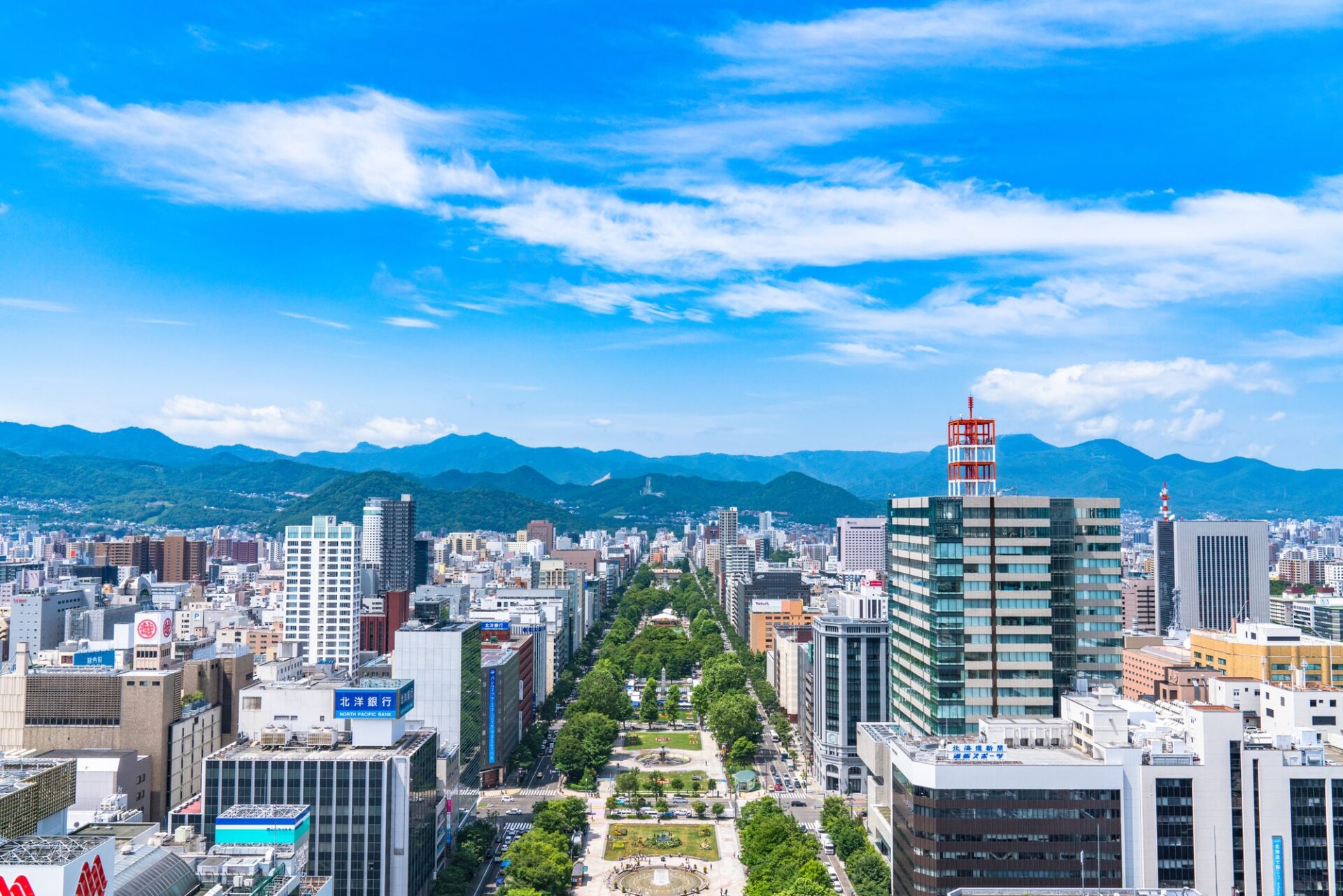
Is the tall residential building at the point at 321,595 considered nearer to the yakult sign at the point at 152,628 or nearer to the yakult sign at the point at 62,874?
the yakult sign at the point at 152,628

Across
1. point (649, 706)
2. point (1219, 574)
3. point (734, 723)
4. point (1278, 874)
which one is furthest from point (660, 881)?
point (1219, 574)

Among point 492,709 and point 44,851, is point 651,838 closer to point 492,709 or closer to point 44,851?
point 492,709

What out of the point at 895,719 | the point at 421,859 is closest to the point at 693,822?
the point at 895,719

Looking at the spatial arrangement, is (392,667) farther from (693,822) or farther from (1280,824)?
(1280,824)

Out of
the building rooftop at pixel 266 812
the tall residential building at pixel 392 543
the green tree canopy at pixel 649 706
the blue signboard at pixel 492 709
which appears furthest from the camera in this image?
the tall residential building at pixel 392 543

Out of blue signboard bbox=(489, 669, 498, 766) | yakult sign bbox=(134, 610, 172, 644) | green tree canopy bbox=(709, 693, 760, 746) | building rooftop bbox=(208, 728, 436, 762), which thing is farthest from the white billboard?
green tree canopy bbox=(709, 693, 760, 746)

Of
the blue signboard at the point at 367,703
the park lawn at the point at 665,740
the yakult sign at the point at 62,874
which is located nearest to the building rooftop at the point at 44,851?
the yakult sign at the point at 62,874
